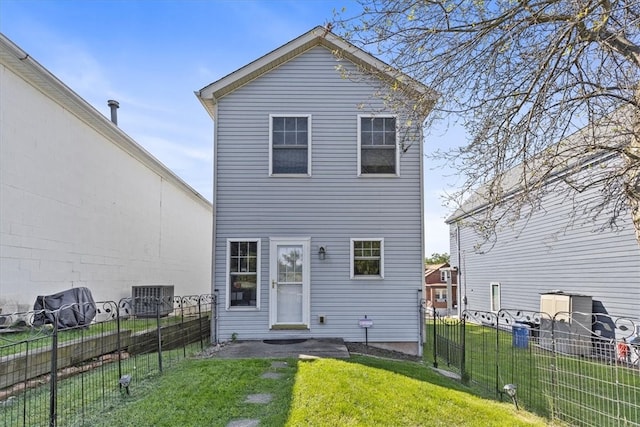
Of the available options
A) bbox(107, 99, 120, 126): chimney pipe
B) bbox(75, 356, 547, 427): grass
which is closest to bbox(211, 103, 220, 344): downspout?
bbox(75, 356, 547, 427): grass

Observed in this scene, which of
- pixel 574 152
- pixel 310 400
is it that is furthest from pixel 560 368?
pixel 310 400

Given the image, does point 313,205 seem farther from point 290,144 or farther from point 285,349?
point 285,349

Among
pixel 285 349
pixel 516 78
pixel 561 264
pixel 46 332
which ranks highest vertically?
pixel 516 78

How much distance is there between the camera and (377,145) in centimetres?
942

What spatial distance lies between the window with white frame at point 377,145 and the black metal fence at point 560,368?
11.2 feet

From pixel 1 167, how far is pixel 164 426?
5.52 m

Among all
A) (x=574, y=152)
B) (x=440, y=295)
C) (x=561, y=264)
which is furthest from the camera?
(x=440, y=295)

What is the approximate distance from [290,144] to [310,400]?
582 centimetres

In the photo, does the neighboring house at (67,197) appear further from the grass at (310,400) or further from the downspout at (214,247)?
the grass at (310,400)

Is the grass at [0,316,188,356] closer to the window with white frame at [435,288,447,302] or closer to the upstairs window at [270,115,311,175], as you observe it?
the upstairs window at [270,115,311,175]

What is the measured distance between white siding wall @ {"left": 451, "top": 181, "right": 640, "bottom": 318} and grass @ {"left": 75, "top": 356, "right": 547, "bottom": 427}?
3265 millimetres

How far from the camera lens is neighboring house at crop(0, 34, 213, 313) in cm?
742

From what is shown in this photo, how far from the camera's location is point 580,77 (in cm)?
489

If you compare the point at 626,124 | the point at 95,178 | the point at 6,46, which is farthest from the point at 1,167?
the point at 626,124
